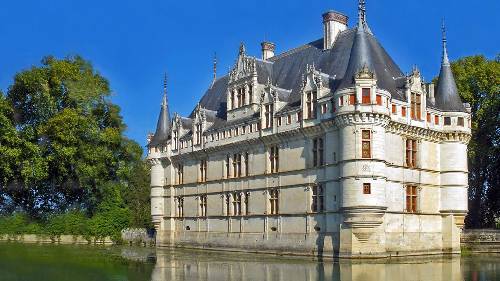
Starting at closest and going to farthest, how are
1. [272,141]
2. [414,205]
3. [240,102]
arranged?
[414,205]
[272,141]
[240,102]

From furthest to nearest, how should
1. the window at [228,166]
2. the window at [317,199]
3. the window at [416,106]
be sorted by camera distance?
1. the window at [228,166]
2. the window at [416,106]
3. the window at [317,199]

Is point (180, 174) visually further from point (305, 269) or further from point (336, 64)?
point (305, 269)

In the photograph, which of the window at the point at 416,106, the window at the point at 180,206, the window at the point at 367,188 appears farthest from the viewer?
the window at the point at 180,206

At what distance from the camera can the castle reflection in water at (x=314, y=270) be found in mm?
21516

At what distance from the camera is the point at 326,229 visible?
31.7 metres

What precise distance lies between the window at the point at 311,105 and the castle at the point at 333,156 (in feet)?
0.19

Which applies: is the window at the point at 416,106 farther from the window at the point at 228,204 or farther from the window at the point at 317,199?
the window at the point at 228,204

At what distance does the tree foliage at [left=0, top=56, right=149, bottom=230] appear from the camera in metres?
42.8

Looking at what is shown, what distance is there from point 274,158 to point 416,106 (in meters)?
8.11

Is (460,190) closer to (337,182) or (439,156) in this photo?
(439,156)

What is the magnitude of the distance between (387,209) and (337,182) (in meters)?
2.71

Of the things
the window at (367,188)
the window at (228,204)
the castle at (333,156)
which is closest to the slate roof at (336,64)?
the castle at (333,156)

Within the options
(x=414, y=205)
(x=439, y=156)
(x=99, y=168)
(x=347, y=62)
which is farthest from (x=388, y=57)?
(x=99, y=168)

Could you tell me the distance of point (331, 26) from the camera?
37.1m
